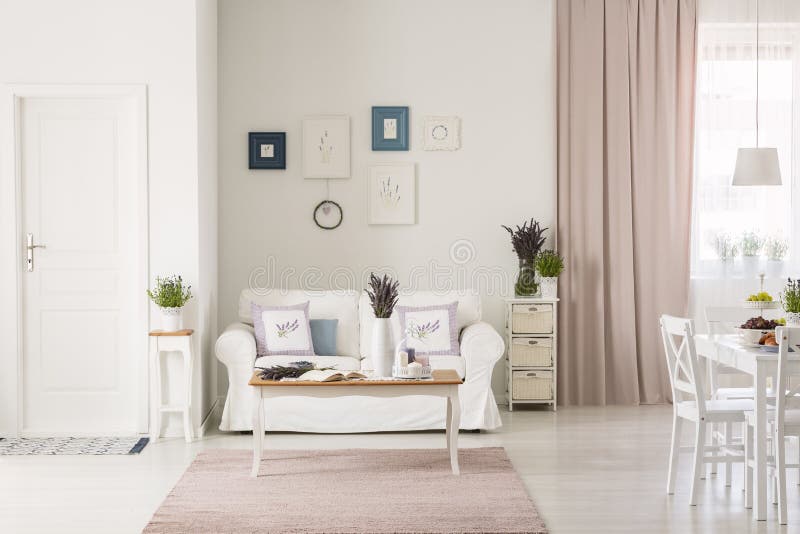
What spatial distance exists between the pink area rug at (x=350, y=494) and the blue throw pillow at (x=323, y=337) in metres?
0.97

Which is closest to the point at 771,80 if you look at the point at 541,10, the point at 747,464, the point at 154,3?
the point at 541,10

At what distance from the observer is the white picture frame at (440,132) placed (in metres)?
6.00

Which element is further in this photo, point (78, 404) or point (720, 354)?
point (78, 404)

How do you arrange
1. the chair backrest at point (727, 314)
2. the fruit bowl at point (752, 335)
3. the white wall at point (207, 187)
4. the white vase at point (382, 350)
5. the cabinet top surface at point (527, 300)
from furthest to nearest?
1. the cabinet top surface at point (527, 300)
2. the white wall at point (207, 187)
3. the chair backrest at point (727, 314)
4. the white vase at point (382, 350)
5. the fruit bowl at point (752, 335)

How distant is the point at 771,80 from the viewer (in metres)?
6.05

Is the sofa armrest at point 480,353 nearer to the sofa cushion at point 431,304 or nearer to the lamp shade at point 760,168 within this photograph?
the sofa cushion at point 431,304

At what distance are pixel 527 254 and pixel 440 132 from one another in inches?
42.9

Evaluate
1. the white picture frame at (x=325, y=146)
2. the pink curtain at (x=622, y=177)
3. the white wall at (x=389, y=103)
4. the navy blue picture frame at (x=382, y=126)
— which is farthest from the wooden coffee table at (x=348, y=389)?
the navy blue picture frame at (x=382, y=126)

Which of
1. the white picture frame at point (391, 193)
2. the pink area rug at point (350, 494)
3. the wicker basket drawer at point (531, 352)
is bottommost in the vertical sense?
the pink area rug at point (350, 494)

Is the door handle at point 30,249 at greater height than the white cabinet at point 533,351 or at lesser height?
greater

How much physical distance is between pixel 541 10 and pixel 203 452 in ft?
12.7

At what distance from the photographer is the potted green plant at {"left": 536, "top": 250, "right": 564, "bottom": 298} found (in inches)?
227

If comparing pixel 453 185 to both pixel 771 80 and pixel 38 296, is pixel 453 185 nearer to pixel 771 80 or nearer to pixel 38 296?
pixel 771 80

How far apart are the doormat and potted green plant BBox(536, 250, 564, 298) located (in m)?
2.81
